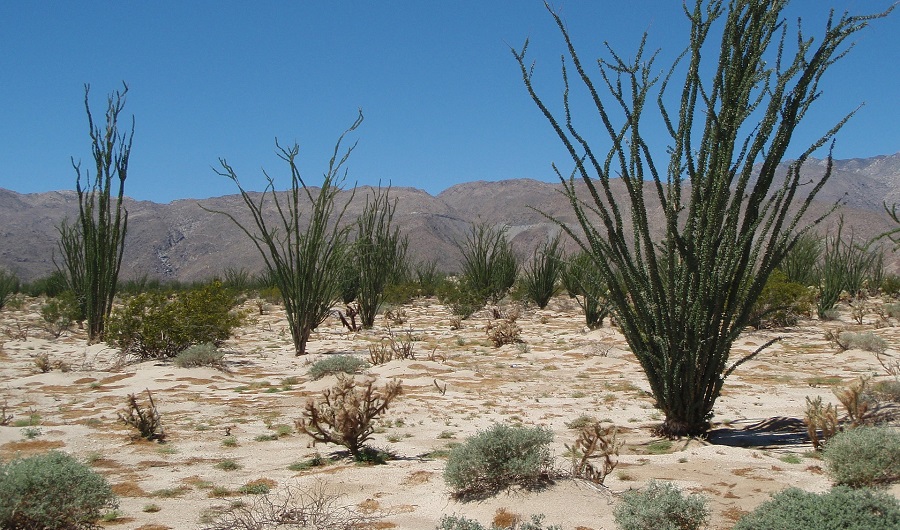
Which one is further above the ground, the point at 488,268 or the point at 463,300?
the point at 488,268

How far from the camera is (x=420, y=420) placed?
21.6 feet

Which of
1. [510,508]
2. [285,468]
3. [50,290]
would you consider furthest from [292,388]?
[50,290]

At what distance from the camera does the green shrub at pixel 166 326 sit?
33.7 feet

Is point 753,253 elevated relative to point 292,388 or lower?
elevated

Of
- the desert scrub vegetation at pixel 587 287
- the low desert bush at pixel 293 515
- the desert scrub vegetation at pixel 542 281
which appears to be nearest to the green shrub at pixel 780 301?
the desert scrub vegetation at pixel 587 287

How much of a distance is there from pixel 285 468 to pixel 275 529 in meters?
1.32

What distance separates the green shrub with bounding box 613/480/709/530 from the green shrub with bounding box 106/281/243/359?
8.20 metres

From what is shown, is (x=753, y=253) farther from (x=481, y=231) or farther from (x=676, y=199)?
(x=481, y=231)

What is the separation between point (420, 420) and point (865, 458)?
3596 mm

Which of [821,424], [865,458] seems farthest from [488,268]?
[865,458]

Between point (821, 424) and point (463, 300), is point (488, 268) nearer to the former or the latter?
point (463, 300)

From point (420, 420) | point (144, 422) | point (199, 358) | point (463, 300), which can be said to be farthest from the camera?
point (463, 300)

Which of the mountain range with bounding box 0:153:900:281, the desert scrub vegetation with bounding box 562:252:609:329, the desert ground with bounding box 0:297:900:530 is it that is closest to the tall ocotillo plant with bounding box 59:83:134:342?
the desert ground with bounding box 0:297:900:530

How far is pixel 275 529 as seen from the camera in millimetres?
3723
